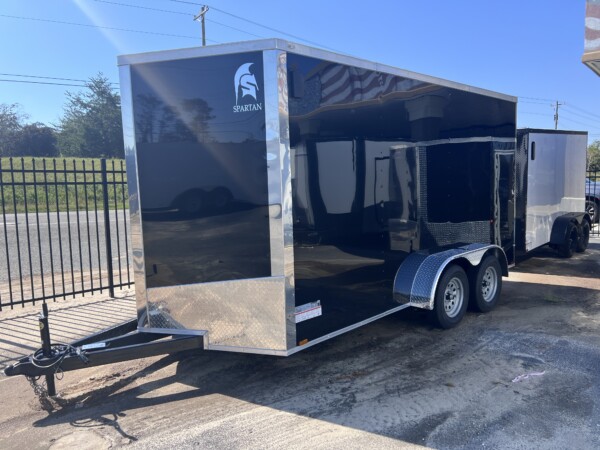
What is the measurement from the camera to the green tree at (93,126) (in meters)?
49.1

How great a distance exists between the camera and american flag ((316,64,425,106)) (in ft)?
12.9

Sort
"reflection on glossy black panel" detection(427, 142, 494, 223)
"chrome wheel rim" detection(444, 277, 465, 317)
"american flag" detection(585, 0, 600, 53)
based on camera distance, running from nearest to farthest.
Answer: "reflection on glossy black panel" detection(427, 142, 494, 223), "chrome wheel rim" detection(444, 277, 465, 317), "american flag" detection(585, 0, 600, 53)

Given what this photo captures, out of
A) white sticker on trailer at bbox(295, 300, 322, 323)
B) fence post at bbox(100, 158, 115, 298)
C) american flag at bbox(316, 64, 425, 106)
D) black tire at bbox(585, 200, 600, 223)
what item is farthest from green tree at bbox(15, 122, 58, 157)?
white sticker on trailer at bbox(295, 300, 322, 323)

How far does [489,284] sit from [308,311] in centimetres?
345

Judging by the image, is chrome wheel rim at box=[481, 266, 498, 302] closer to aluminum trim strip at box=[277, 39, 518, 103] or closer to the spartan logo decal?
aluminum trim strip at box=[277, 39, 518, 103]

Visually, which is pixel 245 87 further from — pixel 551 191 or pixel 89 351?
pixel 551 191

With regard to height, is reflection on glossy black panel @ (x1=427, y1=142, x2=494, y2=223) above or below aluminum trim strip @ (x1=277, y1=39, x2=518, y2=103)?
below

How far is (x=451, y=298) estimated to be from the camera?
5617mm

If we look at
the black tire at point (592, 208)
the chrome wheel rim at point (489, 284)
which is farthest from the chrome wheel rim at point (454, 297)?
the black tire at point (592, 208)

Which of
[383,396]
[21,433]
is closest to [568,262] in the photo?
[383,396]

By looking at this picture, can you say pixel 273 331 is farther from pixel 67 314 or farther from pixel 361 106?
pixel 67 314

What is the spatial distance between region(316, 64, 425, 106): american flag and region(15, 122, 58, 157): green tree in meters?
55.8

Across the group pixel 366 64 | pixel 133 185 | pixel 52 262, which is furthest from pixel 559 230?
pixel 52 262

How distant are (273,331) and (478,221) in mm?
3539
